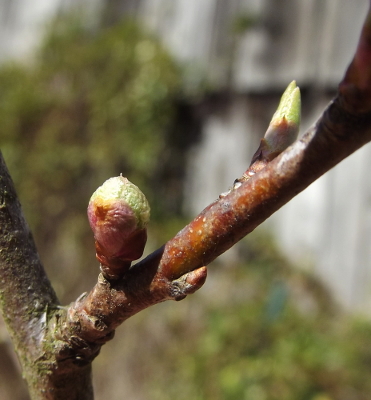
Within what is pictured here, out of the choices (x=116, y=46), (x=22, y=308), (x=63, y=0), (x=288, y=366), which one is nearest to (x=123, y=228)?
(x=22, y=308)

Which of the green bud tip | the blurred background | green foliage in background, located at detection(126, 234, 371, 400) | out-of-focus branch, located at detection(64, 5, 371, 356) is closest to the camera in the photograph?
out-of-focus branch, located at detection(64, 5, 371, 356)

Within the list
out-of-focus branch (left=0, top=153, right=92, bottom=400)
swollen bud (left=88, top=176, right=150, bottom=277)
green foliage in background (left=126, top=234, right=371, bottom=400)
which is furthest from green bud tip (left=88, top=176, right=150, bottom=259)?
green foliage in background (left=126, top=234, right=371, bottom=400)

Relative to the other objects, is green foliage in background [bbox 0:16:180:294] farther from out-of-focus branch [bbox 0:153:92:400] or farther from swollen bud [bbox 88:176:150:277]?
swollen bud [bbox 88:176:150:277]

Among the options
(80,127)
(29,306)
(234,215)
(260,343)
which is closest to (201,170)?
(80,127)

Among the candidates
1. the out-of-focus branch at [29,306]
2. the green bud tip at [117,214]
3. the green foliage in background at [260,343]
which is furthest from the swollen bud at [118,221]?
the green foliage in background at [260,343]

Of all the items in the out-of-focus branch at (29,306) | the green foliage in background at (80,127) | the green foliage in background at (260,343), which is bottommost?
the green foliage in background at (260,343)

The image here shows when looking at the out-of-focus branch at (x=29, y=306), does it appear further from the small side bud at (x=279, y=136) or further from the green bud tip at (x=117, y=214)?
the small side bud at (x=279, y=136)

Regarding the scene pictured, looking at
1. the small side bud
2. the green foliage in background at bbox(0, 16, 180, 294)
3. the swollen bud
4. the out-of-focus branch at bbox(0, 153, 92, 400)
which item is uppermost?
the small side bud
